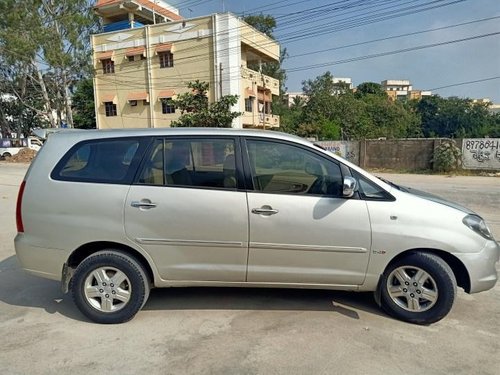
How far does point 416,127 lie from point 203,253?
214 ft

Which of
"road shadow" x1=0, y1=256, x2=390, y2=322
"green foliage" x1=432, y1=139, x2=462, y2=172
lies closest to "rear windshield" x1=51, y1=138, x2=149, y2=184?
"road shadow" x1=0, y1=256, x2=390, y2=322

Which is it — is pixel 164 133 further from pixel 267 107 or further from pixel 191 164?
pixel 267 107

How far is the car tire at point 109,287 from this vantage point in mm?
3277

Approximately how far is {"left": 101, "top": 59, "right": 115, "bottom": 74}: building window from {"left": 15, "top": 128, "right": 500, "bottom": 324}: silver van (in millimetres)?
31725

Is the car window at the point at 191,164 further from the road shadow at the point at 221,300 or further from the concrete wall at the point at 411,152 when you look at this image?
the concrete wall at the point at 411,152

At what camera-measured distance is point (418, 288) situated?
3.22m

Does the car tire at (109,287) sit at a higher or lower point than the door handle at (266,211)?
lower

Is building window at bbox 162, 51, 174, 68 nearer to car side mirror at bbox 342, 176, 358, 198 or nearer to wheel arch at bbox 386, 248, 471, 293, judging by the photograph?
car side mirror at bbox 342, 176, 358, 198

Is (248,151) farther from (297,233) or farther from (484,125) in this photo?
(484,125)

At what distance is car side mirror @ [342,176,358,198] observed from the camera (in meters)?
3.03

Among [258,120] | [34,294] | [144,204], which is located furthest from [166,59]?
[144,204]

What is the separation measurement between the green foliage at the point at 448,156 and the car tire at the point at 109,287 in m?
18.1

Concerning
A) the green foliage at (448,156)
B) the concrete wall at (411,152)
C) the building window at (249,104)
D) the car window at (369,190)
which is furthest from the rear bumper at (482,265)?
the building window at (249,104)

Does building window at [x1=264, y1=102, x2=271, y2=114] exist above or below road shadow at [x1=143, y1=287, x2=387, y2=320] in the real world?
above
